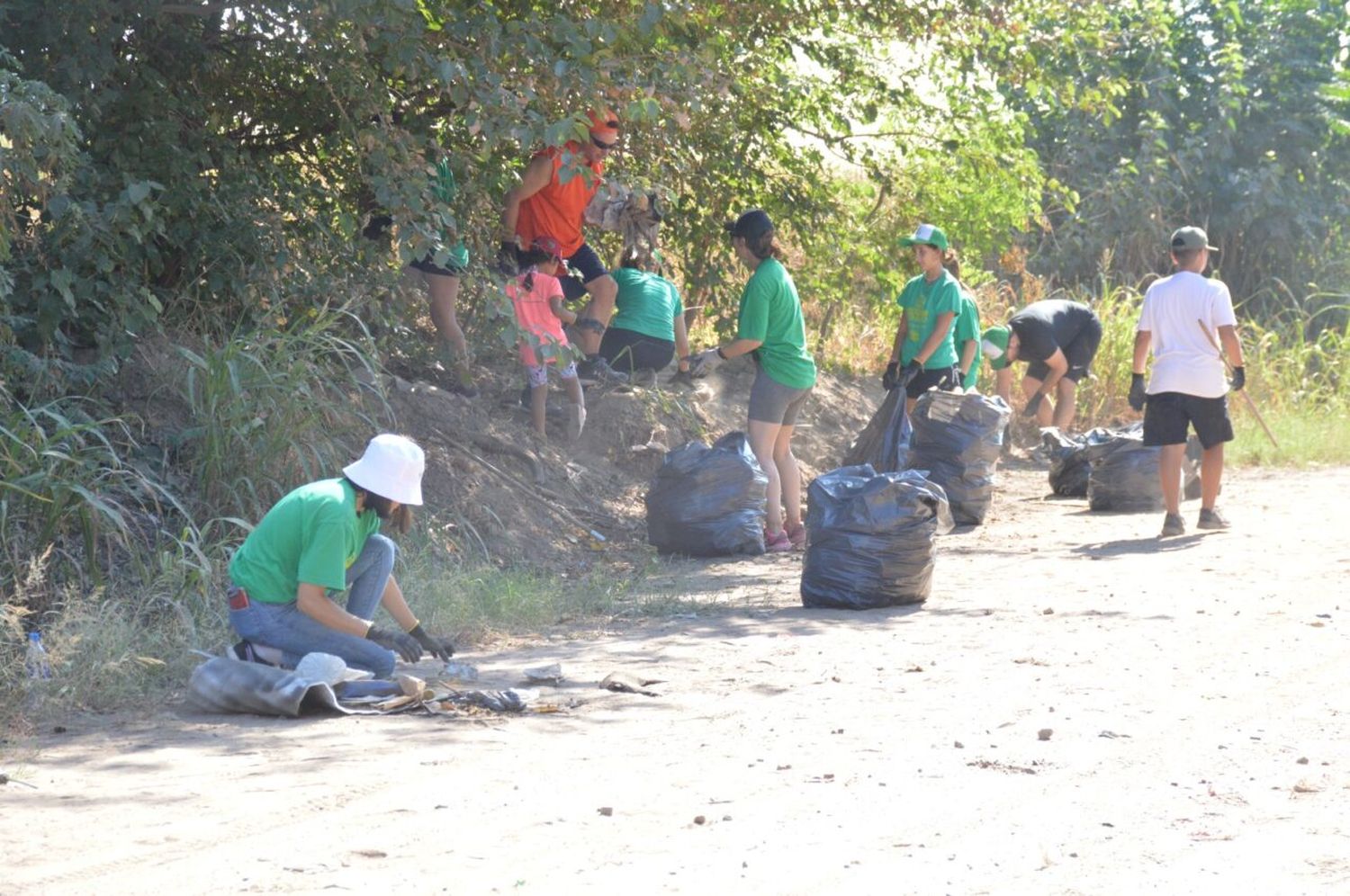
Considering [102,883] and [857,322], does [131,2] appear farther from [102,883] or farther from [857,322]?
[857,322]

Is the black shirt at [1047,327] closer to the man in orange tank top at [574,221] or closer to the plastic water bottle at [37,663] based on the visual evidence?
the man in orange tank top at [574,221]

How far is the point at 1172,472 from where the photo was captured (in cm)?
970

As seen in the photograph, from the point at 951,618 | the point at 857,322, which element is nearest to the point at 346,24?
the point at 951,618

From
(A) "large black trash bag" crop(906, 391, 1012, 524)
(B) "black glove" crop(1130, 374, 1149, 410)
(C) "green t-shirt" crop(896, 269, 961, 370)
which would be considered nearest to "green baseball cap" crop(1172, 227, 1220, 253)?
(B) "black glove" crop(1130, 374, 1149, 410)

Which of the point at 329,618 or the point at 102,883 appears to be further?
the point at 329,618

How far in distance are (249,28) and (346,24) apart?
2.54 feet

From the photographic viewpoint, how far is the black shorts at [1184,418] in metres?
9.65

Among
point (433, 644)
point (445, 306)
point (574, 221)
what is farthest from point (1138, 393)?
point (433, 644)

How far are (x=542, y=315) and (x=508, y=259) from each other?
1.23ft

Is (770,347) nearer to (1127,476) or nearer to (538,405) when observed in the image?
(538,405)

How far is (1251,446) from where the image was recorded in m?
13.8

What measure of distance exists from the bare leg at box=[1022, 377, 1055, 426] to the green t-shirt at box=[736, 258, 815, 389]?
5.00 meters

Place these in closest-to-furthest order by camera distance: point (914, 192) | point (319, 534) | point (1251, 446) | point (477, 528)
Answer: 1. point (319, 534)
2. point (477, 528)
3. point (914, 192)
4. point (1251, 446)

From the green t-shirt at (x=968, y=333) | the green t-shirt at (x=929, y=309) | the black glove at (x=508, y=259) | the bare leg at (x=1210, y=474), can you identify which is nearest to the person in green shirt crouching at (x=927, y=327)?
the green t-shirt at (x=929, y=309)
